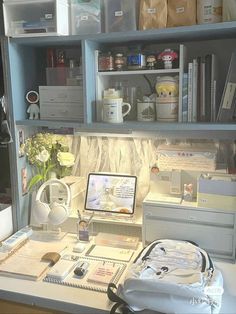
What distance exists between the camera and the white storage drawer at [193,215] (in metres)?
1.39

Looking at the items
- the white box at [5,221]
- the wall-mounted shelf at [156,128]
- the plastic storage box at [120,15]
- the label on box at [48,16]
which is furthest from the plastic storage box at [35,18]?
the white box at [5,221]

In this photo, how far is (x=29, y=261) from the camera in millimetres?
1405

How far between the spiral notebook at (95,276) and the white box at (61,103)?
634 millimetres

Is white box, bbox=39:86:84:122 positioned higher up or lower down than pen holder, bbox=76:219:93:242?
higher up

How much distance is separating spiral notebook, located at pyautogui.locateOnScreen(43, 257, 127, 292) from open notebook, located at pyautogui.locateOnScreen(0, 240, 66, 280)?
2.3 inches

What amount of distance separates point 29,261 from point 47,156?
0.52 metres

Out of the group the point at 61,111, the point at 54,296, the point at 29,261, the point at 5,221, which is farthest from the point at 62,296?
the point at 61,111

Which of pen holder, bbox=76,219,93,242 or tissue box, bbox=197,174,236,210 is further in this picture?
pen holder, bbox=76,219,93,242

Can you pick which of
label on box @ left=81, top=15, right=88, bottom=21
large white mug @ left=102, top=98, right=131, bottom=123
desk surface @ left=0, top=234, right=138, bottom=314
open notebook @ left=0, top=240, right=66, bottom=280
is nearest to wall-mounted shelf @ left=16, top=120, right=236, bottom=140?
large white mug @ left=102, top=98, right=131, bottom=123

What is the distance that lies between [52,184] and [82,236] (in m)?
0.30

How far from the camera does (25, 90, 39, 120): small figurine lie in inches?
63.6

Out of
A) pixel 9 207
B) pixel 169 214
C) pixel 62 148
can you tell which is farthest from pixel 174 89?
pixel 9 207

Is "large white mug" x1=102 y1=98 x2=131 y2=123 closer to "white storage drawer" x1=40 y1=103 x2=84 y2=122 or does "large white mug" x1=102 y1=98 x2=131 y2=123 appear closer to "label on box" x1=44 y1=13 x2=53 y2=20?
"white storage drawer" x1=40 y1=103 x2=84 y2=122

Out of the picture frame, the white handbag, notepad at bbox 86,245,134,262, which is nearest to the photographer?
the white handbag
